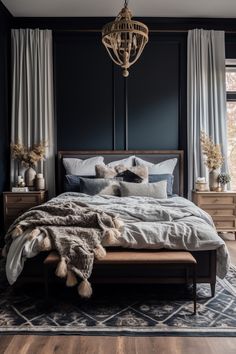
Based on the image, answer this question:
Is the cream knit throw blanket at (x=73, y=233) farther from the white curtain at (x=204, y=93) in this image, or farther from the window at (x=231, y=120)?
the window at (x=231, y=120)

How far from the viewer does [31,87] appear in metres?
5.50

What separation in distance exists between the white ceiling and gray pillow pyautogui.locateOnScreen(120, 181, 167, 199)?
256cm

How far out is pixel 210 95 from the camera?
18.2 ft

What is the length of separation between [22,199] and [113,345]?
3.15 m

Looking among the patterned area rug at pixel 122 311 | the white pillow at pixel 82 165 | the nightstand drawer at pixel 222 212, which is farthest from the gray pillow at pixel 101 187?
the patterned area rug at pixel 122 311

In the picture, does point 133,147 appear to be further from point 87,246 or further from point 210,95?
point 87,246

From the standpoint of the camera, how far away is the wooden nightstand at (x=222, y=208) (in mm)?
5016

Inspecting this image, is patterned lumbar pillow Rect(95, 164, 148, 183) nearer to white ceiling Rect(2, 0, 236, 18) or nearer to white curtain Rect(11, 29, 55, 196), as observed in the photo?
white curtain Rect(11, 29, 55, 196)

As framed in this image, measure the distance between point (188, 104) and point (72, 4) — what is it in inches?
88.7

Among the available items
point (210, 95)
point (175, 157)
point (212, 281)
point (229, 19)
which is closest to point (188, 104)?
point (210, 95)

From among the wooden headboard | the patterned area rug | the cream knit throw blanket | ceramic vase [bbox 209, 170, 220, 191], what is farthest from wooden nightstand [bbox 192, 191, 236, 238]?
the cream knit throw blanket

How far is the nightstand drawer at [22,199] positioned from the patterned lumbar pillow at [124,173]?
3.20 ft

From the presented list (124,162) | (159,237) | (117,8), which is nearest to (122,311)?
(159,237)

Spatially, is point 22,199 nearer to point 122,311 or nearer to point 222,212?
point 122,311
